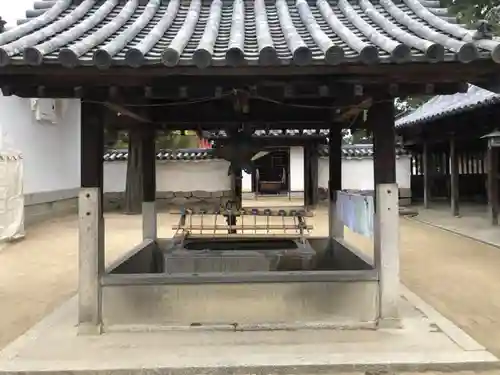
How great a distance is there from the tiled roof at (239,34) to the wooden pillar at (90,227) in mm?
933

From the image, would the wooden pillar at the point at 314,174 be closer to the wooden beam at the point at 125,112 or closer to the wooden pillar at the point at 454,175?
the wooden pillar at the point at 454,175

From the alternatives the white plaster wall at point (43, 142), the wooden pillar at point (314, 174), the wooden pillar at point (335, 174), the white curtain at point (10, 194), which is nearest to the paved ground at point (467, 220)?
the wooden pillar at point (314, 174)

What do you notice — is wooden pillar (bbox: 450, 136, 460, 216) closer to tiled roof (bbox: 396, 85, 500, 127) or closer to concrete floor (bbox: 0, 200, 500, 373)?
tiled roof (bbox: 396, 85, 500, 127)

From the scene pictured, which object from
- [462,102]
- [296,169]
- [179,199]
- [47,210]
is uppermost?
[462,102]

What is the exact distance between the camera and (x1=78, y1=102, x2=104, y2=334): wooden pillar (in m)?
5.48

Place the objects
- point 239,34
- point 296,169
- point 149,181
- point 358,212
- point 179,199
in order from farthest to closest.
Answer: point 296,169
point 179,199
point 149,181
point 358,212
point 239,34

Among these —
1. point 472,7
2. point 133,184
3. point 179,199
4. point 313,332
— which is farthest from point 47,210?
point 472,7

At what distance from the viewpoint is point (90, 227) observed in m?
5.51

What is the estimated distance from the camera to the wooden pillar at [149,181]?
27.2ft

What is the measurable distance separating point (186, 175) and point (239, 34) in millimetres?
19508

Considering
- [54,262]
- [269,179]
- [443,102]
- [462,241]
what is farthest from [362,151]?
[54,262]

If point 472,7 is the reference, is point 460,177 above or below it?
below

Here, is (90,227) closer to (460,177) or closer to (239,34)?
(239,34)

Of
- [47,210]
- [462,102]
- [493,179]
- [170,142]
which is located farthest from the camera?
[170,142]
